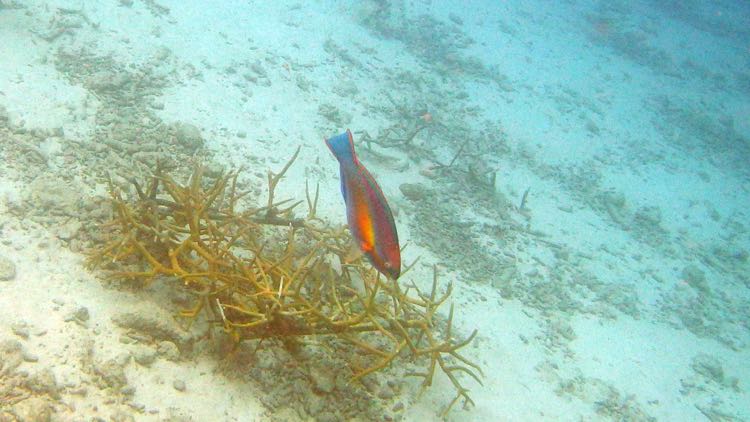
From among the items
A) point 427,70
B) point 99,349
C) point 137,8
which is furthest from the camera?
point 427,70

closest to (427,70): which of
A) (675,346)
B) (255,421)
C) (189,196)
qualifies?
(675,346)

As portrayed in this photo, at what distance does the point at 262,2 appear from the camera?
776 cm

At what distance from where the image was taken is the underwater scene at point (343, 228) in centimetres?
243

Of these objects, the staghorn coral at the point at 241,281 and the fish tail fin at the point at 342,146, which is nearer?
the fish tail fin at the point at 342,146

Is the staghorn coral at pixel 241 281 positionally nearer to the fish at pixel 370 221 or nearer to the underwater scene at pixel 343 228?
the underwater scene at pixel 343 228

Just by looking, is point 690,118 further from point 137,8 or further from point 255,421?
point 255,421

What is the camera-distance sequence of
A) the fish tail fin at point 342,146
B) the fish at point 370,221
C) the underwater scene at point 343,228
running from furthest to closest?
the underwater scene at point 343,228
the fish tail fin at point 342,146
the fish at point 370,221

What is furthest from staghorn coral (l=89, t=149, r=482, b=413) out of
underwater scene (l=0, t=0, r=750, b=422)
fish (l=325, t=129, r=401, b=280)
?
fish (l=325, t=129, r=401, b=280)

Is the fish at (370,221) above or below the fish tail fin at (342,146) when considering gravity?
below

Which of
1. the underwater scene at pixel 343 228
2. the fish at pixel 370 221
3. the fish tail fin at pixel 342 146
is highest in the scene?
the fish tail fin at pixel 342 146

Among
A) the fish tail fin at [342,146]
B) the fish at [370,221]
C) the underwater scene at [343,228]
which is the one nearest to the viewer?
the fish at [370,221]

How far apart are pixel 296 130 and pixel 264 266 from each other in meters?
2.96

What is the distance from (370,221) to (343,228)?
5.34 ft

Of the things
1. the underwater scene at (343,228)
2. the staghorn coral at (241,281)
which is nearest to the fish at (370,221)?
the underwater scene at (343,228)
